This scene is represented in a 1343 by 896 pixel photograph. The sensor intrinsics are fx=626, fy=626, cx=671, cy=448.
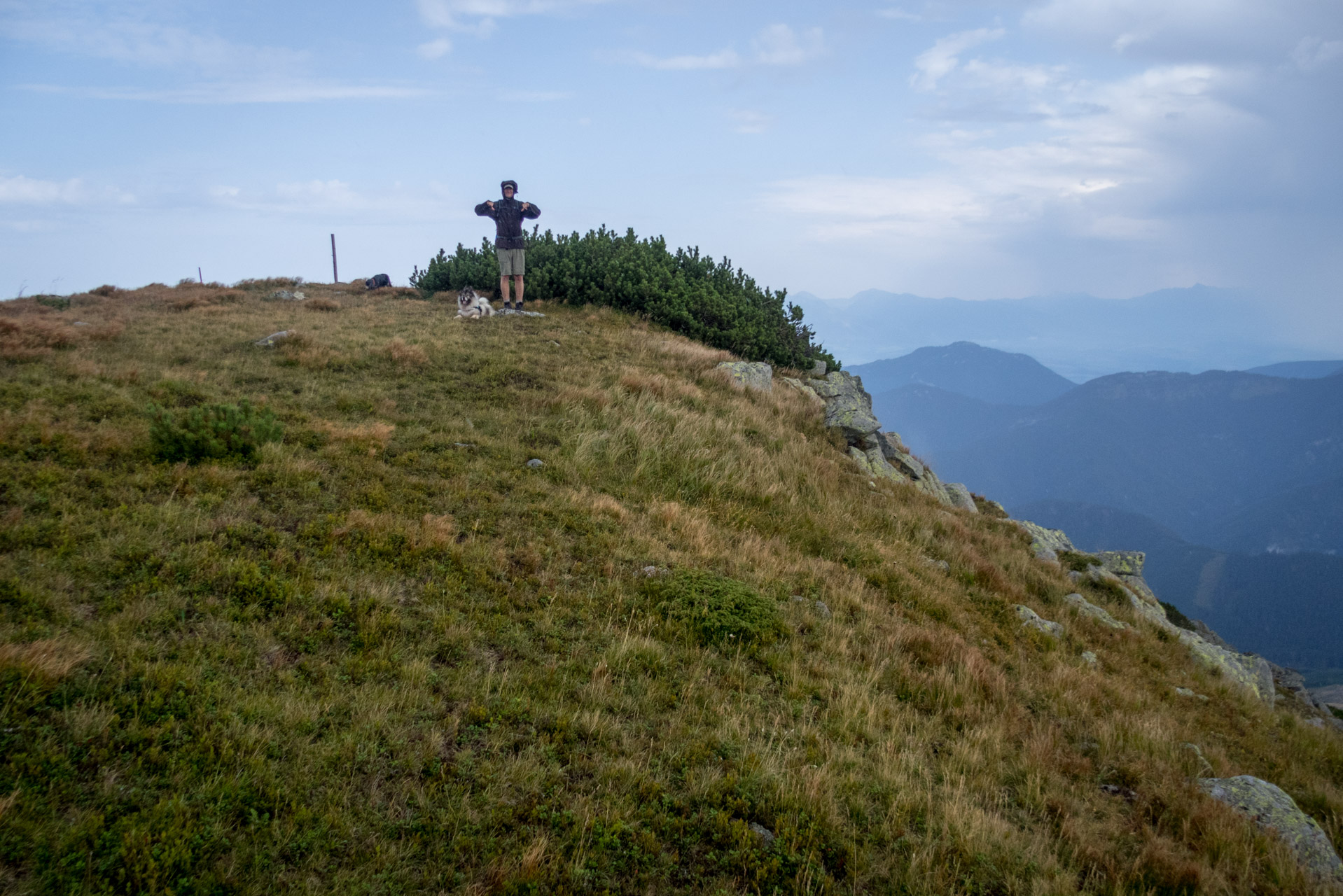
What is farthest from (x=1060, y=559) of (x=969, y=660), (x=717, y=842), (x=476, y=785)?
(x=476, y=785)

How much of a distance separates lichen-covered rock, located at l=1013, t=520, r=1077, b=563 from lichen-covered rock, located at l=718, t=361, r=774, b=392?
6.94 metres

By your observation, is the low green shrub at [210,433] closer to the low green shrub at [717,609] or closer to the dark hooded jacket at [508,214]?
the low green shrub at [717,609]

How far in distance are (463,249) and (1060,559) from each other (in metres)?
23.6

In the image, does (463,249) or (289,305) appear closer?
(289,305)

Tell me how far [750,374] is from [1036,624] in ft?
30.8

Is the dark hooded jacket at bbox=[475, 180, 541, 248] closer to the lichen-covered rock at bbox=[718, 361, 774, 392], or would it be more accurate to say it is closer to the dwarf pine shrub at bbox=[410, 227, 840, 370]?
the dwarf pine shrub at bbox=[410, 227, 840, 370]

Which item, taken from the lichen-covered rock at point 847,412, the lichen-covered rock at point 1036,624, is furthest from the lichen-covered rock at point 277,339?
the lichen-covered rock at point 1036,624

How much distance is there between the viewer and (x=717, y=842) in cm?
352

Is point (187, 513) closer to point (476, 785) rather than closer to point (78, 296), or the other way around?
point (476, 785)

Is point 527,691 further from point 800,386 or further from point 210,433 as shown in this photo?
point 800,386

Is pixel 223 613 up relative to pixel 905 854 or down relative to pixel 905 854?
up

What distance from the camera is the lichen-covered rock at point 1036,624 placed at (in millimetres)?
8414

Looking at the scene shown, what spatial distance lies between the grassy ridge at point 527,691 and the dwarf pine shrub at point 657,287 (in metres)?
11.6

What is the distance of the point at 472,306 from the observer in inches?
724
